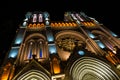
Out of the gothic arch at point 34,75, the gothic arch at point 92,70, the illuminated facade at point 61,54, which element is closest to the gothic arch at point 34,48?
the illuminated facade at point 61,54

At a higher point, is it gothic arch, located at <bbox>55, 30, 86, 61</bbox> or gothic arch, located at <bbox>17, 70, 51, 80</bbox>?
gothic arch, located at <bbox>55, 30, 86, 61</bbox>

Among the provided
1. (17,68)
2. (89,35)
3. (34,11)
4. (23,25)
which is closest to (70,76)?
(17,68)

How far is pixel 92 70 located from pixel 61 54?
384cm

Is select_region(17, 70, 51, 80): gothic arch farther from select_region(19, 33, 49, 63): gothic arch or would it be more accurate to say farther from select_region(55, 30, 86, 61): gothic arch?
select_region(55, 30, 86, 61): gothic arch

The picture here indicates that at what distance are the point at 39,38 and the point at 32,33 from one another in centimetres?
123

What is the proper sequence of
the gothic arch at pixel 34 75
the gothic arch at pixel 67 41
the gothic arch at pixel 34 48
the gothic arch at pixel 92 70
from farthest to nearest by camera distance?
the gothic arch at pixel 67 41 < the gothic arch at pixel 34 48 < the gothic arch at pixel 92 70 < the gothic arch at pixel 34 75

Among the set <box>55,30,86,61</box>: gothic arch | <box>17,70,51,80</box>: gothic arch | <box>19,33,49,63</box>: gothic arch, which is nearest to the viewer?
<box>17,70,51,80</box>: gothic arch

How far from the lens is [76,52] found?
1487 centimetres

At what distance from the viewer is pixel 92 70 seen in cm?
1485

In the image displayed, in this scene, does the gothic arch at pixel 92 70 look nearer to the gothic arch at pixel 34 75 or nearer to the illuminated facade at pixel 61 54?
the illuminated facade at pixel 61 54

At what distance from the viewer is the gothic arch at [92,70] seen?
1384 cm

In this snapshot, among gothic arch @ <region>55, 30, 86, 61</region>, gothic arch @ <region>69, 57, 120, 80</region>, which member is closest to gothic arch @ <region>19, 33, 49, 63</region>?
gothic arch @ <region>55, 30, 86, 61</region>

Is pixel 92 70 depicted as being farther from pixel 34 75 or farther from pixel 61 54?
pixel 34 75

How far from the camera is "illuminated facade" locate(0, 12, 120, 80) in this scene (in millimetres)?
13062
